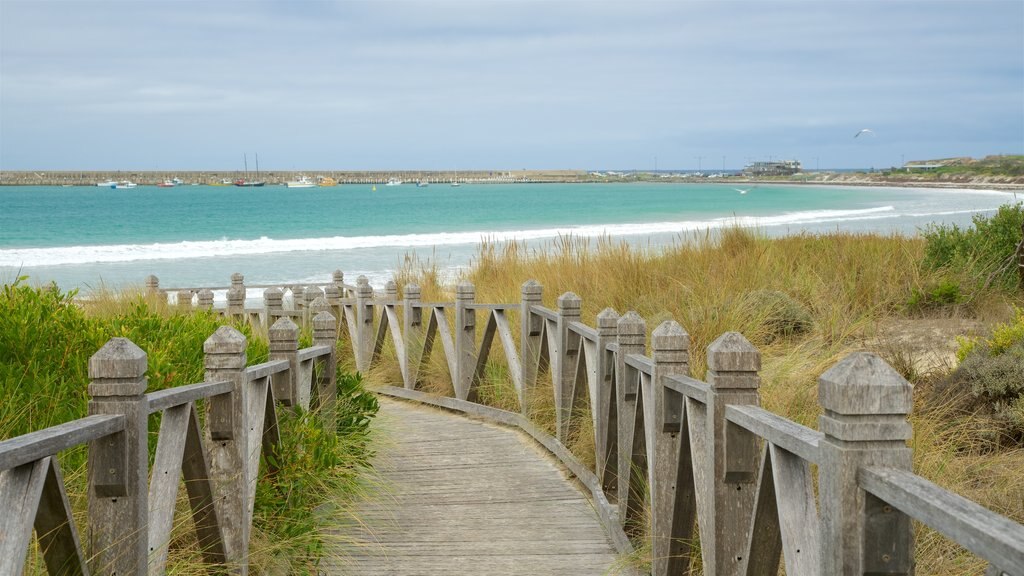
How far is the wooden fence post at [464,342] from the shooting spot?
1017 centimetres

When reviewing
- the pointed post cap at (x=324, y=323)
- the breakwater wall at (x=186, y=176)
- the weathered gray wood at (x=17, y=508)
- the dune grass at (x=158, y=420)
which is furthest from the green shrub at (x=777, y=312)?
the breakwater wall at (x=186, y=176)

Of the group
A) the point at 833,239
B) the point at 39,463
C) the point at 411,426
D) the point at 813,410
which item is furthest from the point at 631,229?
the point at 39,463

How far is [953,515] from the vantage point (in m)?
1.95

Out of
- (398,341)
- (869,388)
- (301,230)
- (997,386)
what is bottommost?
(301,230)

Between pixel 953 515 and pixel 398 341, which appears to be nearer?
pixel 953 515

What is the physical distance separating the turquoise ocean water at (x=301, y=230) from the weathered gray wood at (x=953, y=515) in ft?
35.7

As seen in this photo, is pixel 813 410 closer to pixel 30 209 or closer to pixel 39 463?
pixel 39 463

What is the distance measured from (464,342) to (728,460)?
6.73 metres

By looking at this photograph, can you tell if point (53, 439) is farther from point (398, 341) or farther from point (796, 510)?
point (398, 341)

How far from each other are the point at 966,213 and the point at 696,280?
42637 mm

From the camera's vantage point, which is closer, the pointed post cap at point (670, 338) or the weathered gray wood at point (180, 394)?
the weathered gray wood at point (180, 394)

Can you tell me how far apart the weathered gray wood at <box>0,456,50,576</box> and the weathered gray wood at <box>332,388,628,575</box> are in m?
2.76

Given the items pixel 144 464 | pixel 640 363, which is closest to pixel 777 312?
pixel 640 363

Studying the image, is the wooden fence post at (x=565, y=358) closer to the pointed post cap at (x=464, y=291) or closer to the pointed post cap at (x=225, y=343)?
the pointed post cap at (x=464, y=291)
